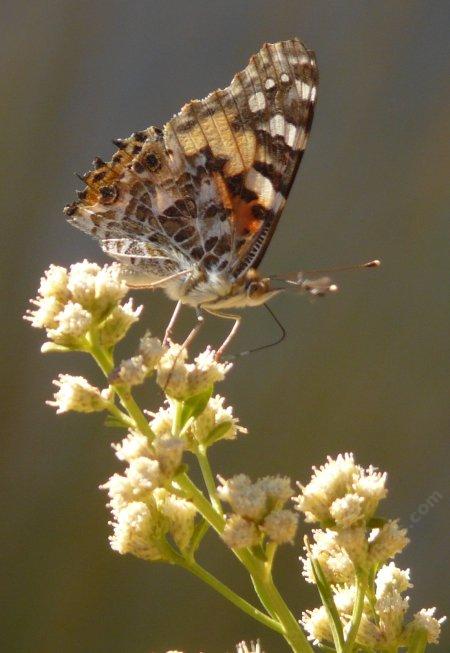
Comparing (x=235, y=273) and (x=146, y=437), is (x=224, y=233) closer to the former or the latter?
(x=235, y=273)

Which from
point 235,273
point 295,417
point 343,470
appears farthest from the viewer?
point 295,417

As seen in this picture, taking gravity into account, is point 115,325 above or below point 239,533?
above

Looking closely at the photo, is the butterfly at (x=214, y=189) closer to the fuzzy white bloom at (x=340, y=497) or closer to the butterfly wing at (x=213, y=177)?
the butterfly wing at (x=213, y=177)

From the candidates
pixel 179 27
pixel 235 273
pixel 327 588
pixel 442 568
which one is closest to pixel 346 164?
pixel 179 27

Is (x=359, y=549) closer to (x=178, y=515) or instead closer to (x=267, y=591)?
(x=267, y=591)

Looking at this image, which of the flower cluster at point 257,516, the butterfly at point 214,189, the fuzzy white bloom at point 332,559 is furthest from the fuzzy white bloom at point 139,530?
the butterfly at point 214,189

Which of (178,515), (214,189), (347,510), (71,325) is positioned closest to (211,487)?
(178,515)
